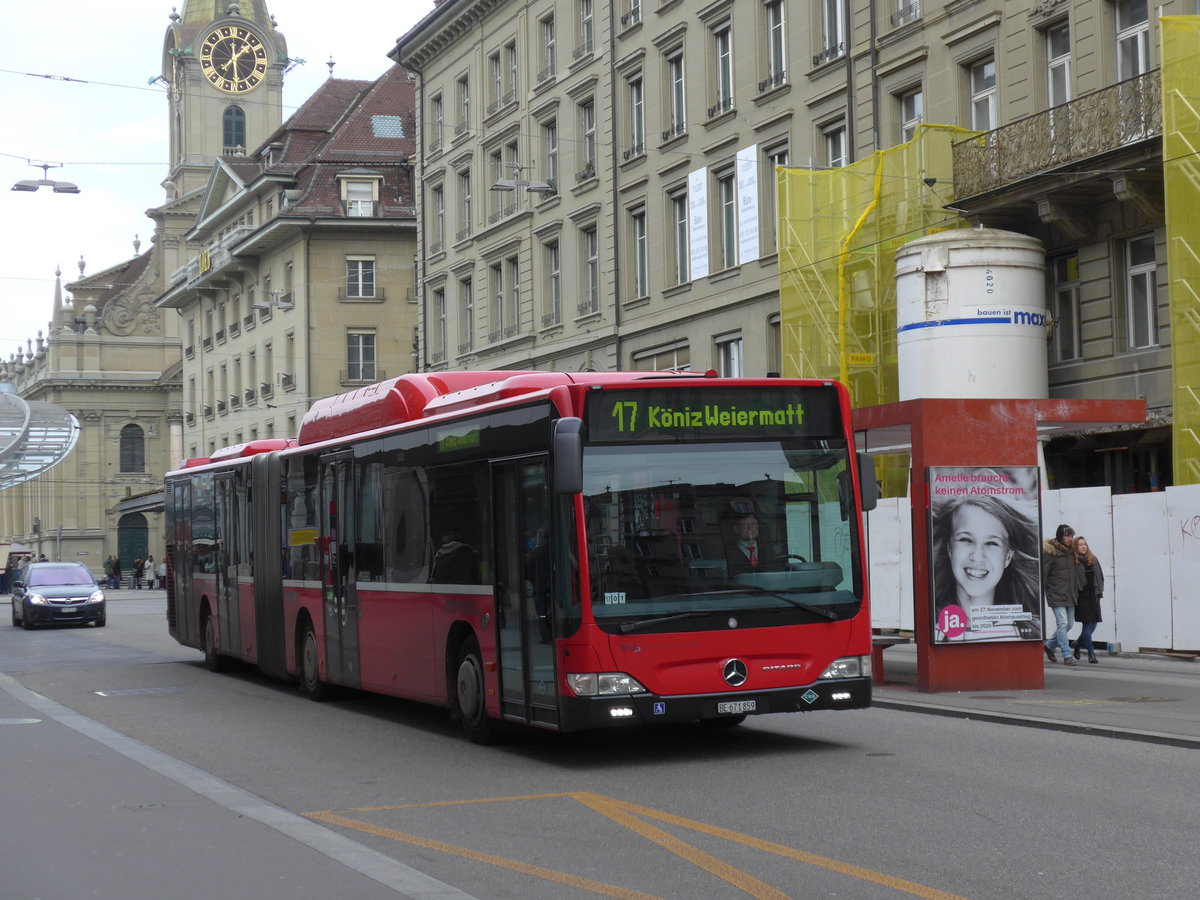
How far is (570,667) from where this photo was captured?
11.5 m

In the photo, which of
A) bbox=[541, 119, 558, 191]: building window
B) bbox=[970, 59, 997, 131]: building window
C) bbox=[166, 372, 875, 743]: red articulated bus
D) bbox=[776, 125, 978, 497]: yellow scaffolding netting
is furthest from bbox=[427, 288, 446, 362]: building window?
bbox=[166, 372, 875, 743]: red articulated bus

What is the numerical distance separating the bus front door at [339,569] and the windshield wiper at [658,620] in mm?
5334

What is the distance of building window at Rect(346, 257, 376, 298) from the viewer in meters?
66.9

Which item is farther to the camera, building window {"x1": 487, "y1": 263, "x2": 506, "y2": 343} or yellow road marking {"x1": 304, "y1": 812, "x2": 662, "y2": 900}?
building window {"x1": 487, "y1": 263, "x2": 506, "y2": 343}

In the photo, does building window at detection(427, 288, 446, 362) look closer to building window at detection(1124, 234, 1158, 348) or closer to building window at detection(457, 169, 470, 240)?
building window at detection(457, 169, 470, 240)

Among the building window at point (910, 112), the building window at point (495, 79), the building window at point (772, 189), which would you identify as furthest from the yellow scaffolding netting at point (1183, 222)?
the building window at point (495, 79)

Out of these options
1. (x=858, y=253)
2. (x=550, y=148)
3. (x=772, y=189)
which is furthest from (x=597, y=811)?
(x=550, y=148)

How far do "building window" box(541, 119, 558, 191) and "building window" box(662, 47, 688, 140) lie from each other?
18.7ft

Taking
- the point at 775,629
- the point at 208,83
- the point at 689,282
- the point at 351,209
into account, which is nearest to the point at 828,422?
the point at 775,629

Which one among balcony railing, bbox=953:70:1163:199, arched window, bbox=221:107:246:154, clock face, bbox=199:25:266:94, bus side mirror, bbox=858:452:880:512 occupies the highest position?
clock face, bbox=199:25:266:94

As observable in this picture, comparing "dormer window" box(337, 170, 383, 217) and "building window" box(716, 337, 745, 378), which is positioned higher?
"dormer window" box(337, 170, 383, 217)

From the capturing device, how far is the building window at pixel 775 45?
34.3 metres

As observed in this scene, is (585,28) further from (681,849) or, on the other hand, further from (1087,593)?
(681,849)

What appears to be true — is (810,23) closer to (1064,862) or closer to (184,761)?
(184,761)
